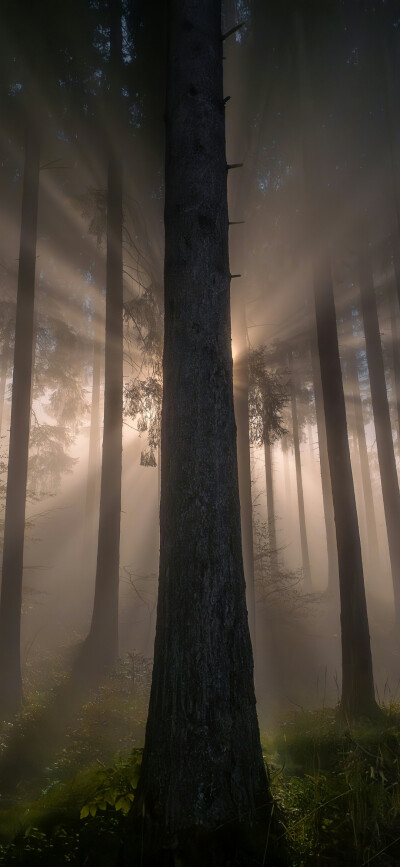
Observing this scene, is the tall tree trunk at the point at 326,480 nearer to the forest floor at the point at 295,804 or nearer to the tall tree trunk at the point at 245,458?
the tall tree trunk at the point at 245,458

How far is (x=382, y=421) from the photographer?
15273 millimetres

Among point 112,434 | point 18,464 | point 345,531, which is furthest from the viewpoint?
point 112,434

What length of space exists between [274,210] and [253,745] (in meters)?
13.2

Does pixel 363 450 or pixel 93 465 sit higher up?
pixel 363 450

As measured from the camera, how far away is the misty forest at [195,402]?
9.97ft

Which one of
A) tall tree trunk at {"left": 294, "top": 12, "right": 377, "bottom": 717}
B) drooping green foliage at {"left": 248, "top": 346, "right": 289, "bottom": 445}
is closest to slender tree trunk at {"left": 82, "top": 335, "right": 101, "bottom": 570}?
drooping green foliage at {"left": 248, "top": 346, "right": 289, "bottom": 445}

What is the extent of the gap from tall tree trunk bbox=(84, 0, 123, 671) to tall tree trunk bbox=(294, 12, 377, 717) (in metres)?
4.61

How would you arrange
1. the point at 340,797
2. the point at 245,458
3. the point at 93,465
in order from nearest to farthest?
the point at 340,797, the point at 245,458, the point at 93,465

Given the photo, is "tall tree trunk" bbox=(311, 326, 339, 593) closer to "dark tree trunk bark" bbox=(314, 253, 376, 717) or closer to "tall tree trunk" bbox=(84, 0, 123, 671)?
"dark tree trunk bark" bbox=(314, 253, 376, 717)

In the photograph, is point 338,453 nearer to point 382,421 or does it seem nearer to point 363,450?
point 382,421

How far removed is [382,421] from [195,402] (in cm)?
1372

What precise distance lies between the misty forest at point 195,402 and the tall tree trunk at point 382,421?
88mm

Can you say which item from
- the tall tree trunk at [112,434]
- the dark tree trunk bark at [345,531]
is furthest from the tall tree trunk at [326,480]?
the tall tree trunk at [112,434]

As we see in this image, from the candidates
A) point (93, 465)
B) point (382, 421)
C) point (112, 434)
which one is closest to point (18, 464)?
point (112, 434)
